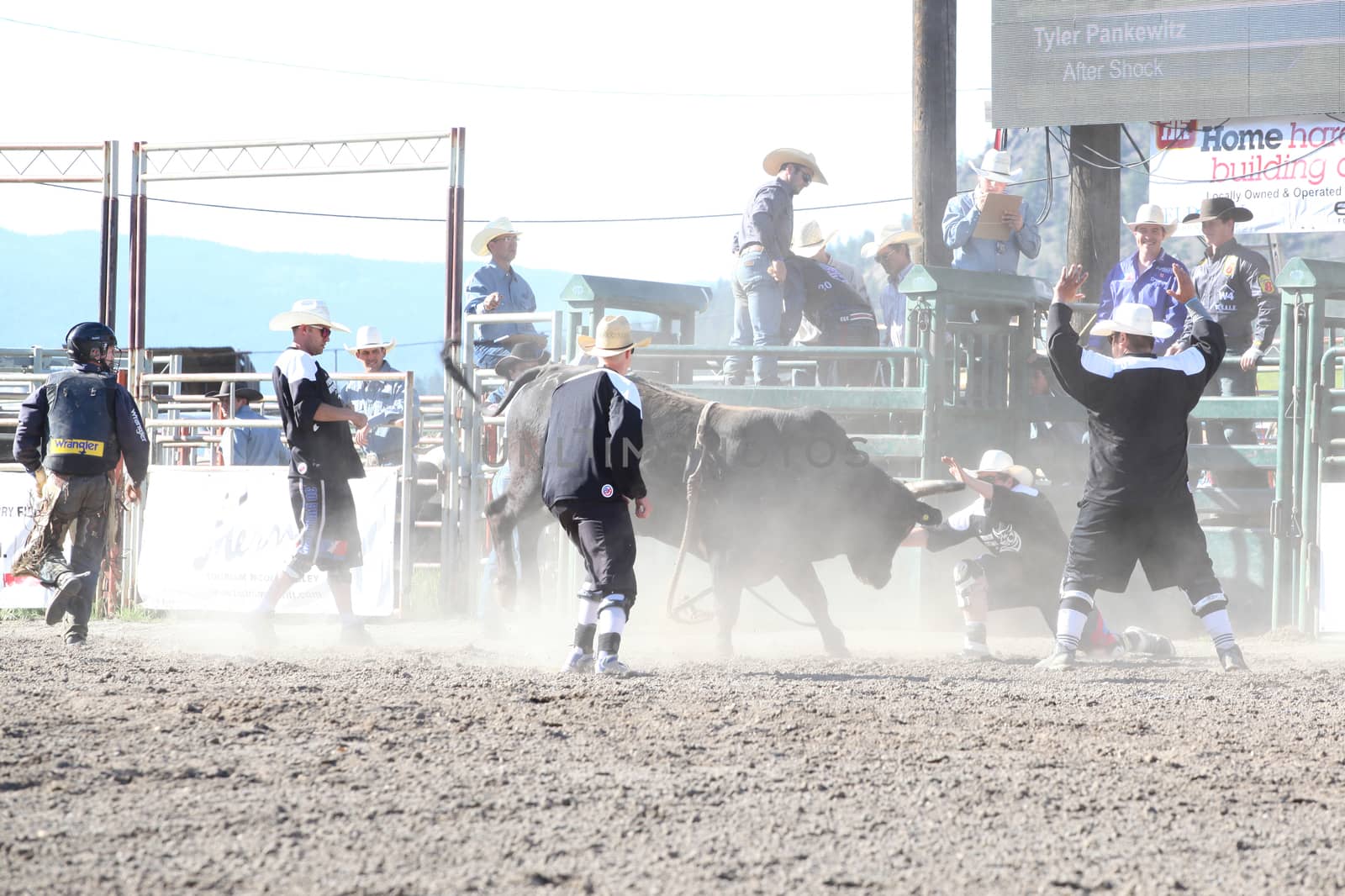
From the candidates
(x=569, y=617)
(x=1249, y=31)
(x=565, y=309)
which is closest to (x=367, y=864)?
(x=569, y=617)

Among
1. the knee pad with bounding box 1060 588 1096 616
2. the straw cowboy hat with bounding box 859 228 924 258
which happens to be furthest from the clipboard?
the knee pad with bounding box 1060 588 1096 616

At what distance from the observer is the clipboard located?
10930 millimetres

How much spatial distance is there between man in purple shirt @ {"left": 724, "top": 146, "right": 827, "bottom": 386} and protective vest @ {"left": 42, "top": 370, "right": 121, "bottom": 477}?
4270mm

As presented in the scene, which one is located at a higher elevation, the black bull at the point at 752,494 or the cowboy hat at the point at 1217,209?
the cowboy hat at the point at 1217,209

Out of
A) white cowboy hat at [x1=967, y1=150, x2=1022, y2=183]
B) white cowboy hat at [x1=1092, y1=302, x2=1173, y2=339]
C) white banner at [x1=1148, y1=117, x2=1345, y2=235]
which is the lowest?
white cowboy hat at [x1=1092, y1=302, x2=1173, y2=339]

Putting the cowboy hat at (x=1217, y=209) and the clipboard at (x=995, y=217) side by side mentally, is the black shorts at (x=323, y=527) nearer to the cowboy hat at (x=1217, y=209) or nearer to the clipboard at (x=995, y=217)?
the clipboard at (x=995, y=217)

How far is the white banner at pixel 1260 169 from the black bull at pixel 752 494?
6.37 metres

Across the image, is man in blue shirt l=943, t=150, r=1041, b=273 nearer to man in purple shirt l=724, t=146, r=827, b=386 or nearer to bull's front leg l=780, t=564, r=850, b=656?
man in purple shirt l=724, t=146, r=827, b=386

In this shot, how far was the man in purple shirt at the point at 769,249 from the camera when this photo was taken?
1044cm

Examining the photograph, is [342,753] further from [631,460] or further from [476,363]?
[476,363]

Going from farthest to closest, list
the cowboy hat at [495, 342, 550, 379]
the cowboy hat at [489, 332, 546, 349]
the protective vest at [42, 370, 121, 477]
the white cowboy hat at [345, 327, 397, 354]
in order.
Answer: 1. the white cowboy hat at [345, 327, 397, 354]
2. the cowboy hat at [489, 332, 546, 349]
3. the cowboy hat at [495, 342, 550, 379]
4. the protective vest at [42, 370, 121, 477]

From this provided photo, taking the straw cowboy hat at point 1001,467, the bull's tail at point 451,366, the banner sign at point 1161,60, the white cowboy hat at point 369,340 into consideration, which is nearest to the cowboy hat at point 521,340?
the bull's tail at point 451,366

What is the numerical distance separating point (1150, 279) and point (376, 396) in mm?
5697

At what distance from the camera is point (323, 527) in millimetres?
8141
